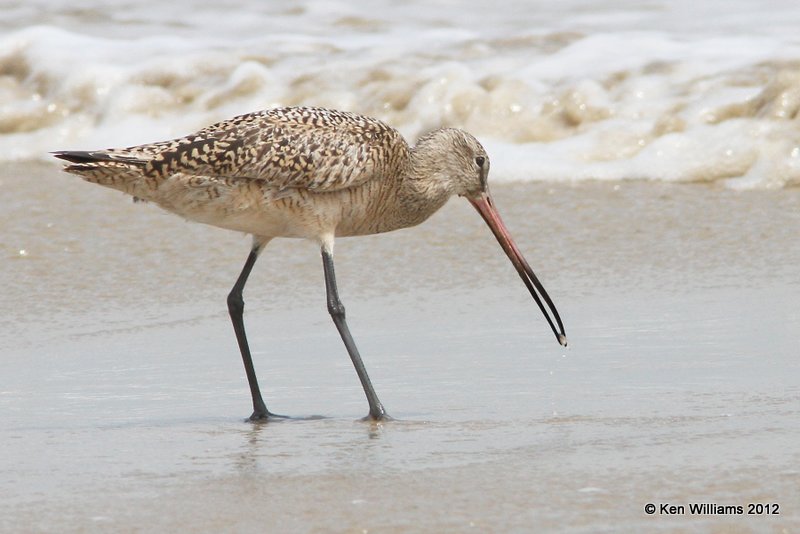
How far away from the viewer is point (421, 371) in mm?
5621

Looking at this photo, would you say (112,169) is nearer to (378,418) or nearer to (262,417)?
(262,417)

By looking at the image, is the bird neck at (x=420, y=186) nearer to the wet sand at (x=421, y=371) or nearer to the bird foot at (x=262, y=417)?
the wet sand at (x=421, y=371)

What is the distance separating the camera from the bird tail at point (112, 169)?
16.8ft

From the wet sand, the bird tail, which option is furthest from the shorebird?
the wet sand

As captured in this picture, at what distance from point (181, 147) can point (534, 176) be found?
14.7 ft

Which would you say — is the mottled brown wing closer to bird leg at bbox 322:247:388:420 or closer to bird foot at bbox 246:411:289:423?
bird leg at bbox 322:247:388:420

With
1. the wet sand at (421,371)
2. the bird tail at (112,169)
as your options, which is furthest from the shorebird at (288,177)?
the wet sand at (421,371)

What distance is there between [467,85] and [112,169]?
5965mm

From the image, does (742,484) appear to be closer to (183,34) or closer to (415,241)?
(415,241)

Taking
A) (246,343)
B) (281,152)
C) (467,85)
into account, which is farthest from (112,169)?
(467,85)

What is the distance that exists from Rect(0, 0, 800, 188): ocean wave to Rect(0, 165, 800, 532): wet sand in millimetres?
785

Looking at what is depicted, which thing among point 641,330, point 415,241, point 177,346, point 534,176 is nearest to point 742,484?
point 641,330

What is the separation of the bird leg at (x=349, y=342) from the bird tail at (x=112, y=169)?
29.0 inches

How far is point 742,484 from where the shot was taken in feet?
12.5
